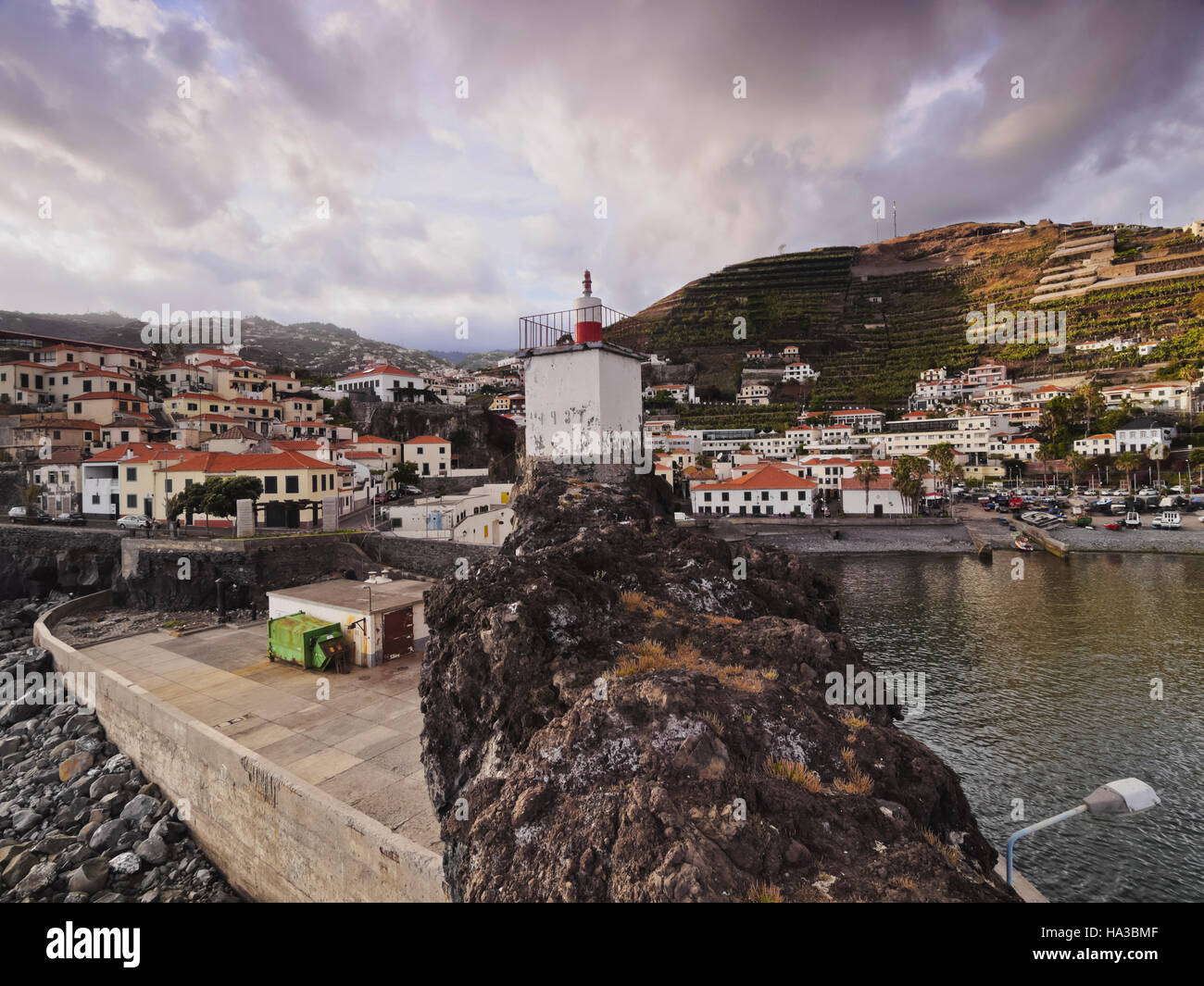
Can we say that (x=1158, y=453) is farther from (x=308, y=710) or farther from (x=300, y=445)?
(x=300, y=445)

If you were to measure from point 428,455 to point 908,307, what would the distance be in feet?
411

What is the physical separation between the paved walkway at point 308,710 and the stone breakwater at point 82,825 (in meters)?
1.74

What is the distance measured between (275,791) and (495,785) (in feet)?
21.9

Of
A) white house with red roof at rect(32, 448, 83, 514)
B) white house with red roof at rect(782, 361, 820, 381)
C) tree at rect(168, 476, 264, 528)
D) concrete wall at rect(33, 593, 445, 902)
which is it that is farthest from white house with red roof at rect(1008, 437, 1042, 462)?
white house with red roof at rect(32, 448, 83, 514)

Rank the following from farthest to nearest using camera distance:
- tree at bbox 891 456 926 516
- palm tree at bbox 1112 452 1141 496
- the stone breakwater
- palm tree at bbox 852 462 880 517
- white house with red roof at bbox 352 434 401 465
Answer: palm tree at bbox 1112 452 1141 496
palm tree at bbox 852 462 880 517
tree at bbox 891 456 926 516
white house with red roof at bbox 352 434 401 465
the stone breakwater

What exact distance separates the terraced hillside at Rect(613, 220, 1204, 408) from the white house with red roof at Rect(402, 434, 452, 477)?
209 feet

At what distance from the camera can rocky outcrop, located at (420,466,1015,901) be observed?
358 centimetres

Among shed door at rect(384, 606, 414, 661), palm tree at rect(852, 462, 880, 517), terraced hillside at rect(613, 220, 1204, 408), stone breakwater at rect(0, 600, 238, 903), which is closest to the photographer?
stone breakwater at rect(0, 600, 238, 903)

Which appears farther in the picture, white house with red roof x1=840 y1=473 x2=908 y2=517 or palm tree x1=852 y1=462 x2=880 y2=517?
palm tree x1=852 y1=462 x2=880 y2=517

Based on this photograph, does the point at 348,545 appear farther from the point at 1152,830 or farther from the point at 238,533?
the point at 1152,830

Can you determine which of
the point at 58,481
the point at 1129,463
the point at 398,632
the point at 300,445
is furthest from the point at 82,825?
the point at 1129,463

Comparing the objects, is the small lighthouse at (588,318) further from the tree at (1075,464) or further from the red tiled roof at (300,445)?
the tree at (1075,464)

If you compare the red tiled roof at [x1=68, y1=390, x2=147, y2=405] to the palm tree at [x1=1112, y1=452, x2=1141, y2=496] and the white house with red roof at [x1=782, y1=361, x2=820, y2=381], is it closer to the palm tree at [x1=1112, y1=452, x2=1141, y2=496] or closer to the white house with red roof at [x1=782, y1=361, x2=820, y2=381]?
the palm tree at [x1=1112, y1=452, x2=1141, y2=496]

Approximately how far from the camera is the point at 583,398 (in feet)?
45.8
